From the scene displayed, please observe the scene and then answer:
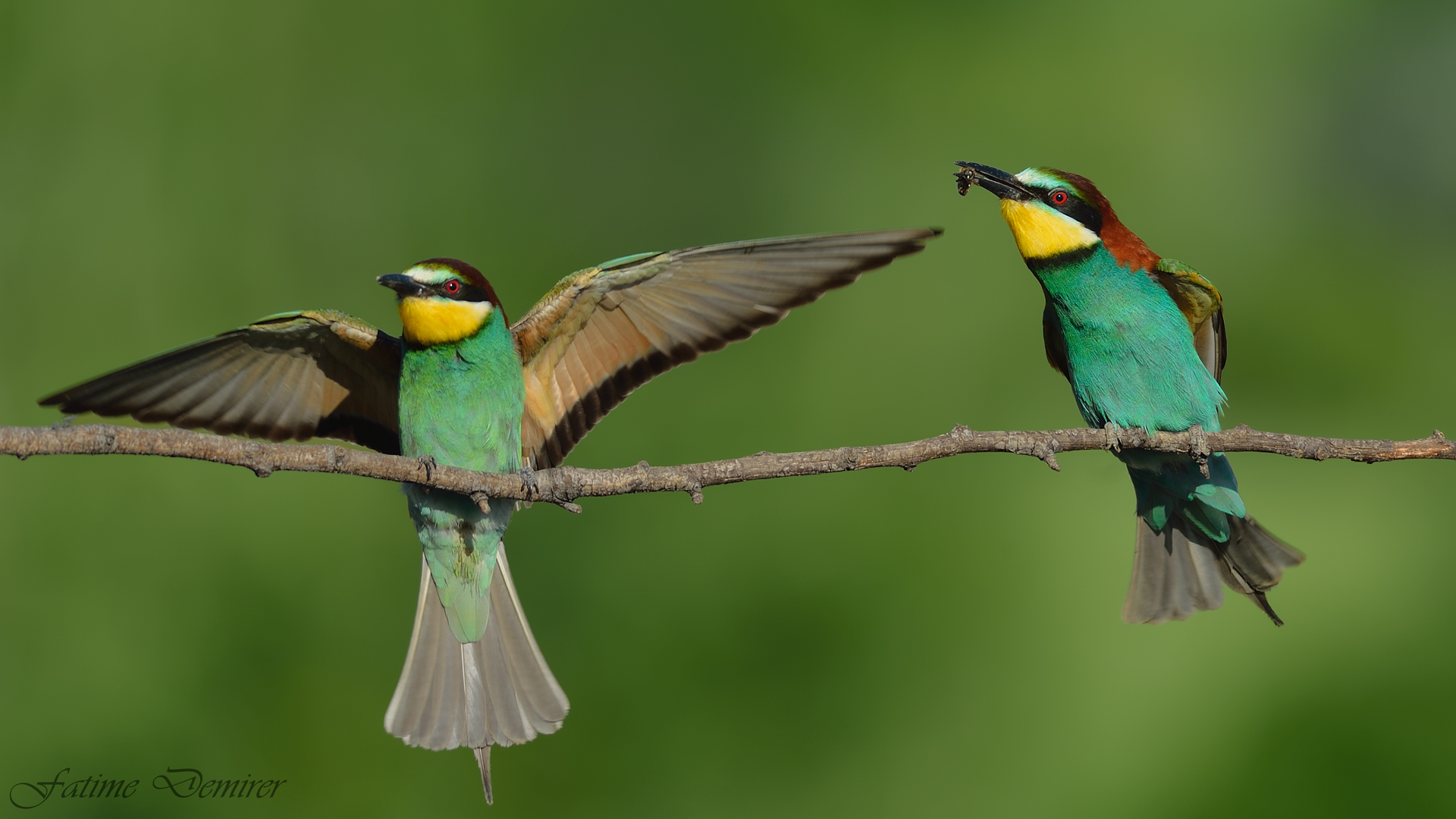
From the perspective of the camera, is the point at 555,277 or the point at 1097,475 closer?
the point at 1097,475

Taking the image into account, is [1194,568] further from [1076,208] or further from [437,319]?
[437,319]

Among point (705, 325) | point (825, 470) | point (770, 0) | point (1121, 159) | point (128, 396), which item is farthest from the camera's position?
point (770, 0)

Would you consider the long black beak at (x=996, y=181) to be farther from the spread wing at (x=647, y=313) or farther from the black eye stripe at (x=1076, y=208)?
the spread wing at (x=647, y=313)

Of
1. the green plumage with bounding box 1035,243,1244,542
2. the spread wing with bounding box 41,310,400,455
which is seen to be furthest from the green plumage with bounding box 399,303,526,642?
the green plumage with bounding box 1035,243,1244,542

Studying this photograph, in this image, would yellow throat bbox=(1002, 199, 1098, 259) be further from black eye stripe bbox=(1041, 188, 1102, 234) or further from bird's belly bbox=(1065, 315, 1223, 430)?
bird's belly bbox=(1065, 315, 1223, 430)

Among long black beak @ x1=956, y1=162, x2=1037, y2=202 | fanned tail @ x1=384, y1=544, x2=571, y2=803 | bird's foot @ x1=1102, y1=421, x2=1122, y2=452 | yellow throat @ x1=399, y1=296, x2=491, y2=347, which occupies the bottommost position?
fanned tail @ x1=384, y1=544, x2=571, y2=803

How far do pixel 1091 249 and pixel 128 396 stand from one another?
147 cm

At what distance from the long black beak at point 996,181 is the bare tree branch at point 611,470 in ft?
1.47

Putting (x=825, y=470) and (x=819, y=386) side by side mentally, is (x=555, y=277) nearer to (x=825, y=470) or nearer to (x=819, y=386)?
(x=819, y=386)

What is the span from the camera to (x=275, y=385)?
1641mm

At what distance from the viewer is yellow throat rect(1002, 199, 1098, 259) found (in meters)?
1.62

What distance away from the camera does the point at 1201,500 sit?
5.50ft

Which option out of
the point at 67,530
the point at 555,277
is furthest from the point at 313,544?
the point at 555,277

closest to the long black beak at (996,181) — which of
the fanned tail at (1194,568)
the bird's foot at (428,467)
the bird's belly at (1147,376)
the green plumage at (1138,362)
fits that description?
the green plumage at (1138,362)
